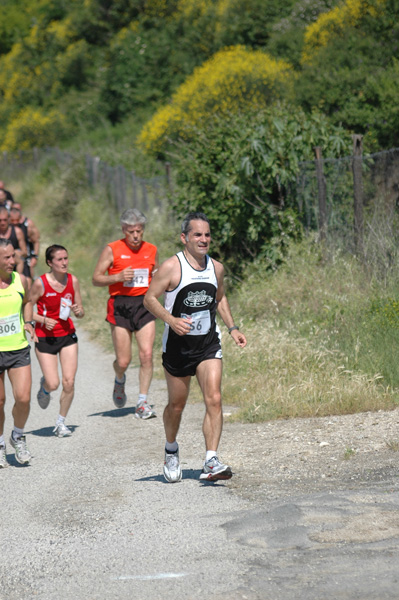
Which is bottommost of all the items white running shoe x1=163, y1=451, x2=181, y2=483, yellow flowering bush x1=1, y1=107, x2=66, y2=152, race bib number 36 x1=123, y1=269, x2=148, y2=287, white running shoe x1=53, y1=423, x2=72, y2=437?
white running shoe x1=53, y1=423, x2=72, y2=437

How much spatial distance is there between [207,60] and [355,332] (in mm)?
22065

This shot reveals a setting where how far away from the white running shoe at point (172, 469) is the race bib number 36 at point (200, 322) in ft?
3.02

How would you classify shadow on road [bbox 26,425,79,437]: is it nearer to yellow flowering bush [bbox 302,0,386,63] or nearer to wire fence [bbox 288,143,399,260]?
wire fence [bbox 288,143,399,260]

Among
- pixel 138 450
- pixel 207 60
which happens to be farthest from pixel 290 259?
pixel 207 60

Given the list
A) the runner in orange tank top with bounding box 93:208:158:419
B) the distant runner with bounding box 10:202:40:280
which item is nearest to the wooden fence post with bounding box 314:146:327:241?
the runner in orange tank top with bounding box 93:208:158:419

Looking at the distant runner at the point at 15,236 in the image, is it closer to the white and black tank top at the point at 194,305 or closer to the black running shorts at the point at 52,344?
the black running shorts at the point at 52,344

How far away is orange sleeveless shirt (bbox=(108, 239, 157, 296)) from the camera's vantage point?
9820 mm

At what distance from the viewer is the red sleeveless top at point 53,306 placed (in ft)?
30.3

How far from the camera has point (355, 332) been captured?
10.0m

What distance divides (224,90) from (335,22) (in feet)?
9.97

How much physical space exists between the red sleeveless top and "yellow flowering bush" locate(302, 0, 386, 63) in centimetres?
1189

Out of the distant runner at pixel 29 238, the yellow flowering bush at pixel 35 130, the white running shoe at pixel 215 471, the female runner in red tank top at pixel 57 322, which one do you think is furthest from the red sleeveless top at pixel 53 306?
the yellow flowering bush at pixel 35 130

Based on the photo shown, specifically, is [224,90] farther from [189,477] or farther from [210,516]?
[210,516]

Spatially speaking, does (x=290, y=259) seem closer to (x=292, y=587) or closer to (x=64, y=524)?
(x=64, y=524)
